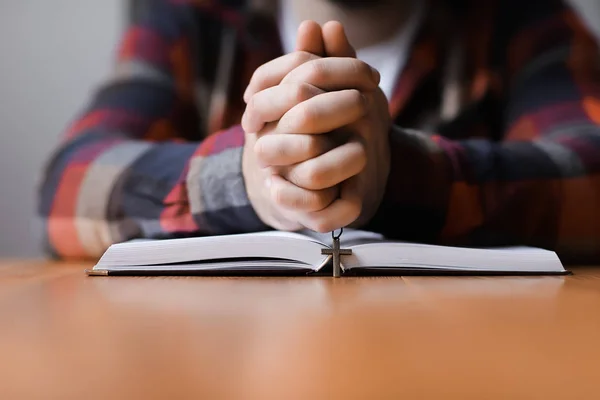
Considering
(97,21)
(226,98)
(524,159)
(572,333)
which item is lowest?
(572,333)

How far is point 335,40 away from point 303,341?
1.12 ft

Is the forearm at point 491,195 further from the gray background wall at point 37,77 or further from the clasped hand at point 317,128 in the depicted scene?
the gray background wall at point 37,77

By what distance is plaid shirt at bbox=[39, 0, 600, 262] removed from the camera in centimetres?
66

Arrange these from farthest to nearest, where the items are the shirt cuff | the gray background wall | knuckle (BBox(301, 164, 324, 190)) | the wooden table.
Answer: the gray background wall
the shirt cuff
knuckle (BBox(301, 164, 324, 190))
the wooden table

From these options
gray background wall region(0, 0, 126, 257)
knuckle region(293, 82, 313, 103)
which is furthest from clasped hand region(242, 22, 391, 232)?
gray background wall region(0, 0, 126, 257)

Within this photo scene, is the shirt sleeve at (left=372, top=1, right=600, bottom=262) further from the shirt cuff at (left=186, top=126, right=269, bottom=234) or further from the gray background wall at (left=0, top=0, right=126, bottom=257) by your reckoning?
the gray background wall at (left=0, top=0, right=126, bottom=257)

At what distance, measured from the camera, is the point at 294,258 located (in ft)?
1.71

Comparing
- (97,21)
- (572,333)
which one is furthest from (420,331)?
(97,21)

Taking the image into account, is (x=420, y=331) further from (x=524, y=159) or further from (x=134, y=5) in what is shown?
(x=134, y=5)

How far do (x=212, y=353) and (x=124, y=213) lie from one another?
1.63 feet

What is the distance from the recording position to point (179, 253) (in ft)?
1.79

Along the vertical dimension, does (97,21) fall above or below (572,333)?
above

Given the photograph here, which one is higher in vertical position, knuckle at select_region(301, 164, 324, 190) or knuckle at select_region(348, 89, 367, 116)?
knuckle at select_region(348, 89, 367, 116)

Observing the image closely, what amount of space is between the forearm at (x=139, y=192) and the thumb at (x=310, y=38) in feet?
0.46
